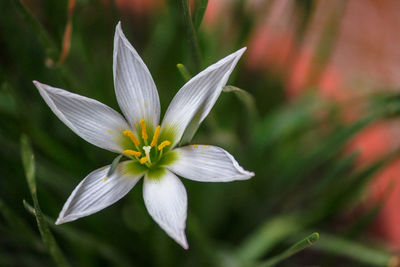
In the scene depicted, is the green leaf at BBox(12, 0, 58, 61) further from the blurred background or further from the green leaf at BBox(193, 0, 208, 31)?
the green leaf at BBox(193, 0, 208, 31)

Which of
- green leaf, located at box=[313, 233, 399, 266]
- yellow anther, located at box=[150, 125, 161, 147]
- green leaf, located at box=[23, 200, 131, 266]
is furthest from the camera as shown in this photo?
green leaf, located at box=[313, 233, 399, 266]

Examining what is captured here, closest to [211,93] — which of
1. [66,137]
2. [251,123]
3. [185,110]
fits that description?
[185,110]

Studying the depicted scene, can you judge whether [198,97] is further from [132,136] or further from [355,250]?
[355,250]

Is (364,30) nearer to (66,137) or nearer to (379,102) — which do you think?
(379,102)

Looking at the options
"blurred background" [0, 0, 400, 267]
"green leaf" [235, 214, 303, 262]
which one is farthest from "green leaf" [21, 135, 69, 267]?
"green leaf" [235, 214, 303, 262]

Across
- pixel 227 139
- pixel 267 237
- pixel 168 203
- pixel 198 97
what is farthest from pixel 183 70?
pixel 267 237

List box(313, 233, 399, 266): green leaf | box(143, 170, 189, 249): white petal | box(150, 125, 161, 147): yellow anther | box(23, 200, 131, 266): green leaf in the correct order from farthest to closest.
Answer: box(313, 233, 399, 266): green leaf
box(23, 200, 131, 266): green leaf
box(150, 125, 161, 147): yellow anther
box(143, 170, 189, 249): white petal
